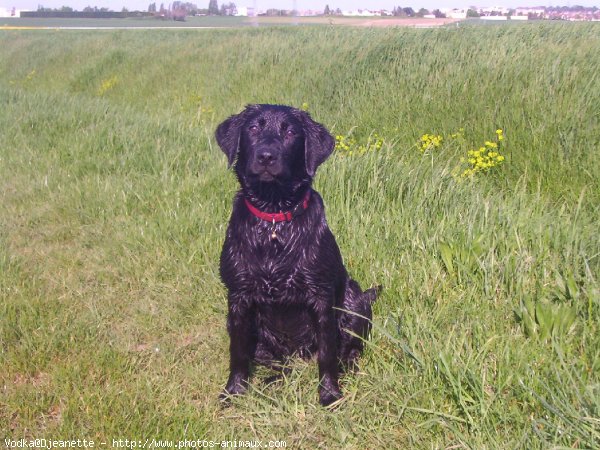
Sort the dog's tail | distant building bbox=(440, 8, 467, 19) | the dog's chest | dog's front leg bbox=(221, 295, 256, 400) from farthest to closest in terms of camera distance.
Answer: distant building bbox=(440, 8, 467, 19) → the dog's tail → dog's front leg bbox=(221, 295, 256, 400) → the dog's chest

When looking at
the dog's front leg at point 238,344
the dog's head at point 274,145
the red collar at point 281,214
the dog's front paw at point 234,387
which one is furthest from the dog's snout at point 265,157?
the dog's front paw at point 234,387

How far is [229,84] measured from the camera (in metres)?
10.8

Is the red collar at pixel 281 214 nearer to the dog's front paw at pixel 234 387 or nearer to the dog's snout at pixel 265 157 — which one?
the dog's snout at pixel 265 157

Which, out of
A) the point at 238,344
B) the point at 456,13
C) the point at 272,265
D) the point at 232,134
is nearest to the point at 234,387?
the point at 238,344

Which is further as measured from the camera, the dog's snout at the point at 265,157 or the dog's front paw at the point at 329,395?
the dog's front paw at the point at 329,395

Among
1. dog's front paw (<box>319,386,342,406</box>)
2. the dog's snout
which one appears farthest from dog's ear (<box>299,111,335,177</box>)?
dog's front paw (<box>319,386,342,406</box>)

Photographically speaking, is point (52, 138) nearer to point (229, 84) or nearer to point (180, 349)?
point (229, 84)

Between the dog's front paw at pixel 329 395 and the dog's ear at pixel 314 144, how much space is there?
3.53 feet

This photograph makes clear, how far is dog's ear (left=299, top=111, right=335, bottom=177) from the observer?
296 cm

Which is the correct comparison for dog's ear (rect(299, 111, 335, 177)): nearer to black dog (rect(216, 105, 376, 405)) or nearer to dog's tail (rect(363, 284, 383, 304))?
black dog (rect(216, 105, 376, 405))

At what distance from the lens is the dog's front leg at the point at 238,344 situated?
293 centimetres

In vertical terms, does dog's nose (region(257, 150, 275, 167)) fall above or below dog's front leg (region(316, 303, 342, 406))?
above

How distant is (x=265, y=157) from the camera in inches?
107

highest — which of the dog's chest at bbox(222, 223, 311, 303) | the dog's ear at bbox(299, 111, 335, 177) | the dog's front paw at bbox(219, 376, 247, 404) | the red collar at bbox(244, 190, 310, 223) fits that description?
the dog's ear at bbox(299, 111, 335, 177)
